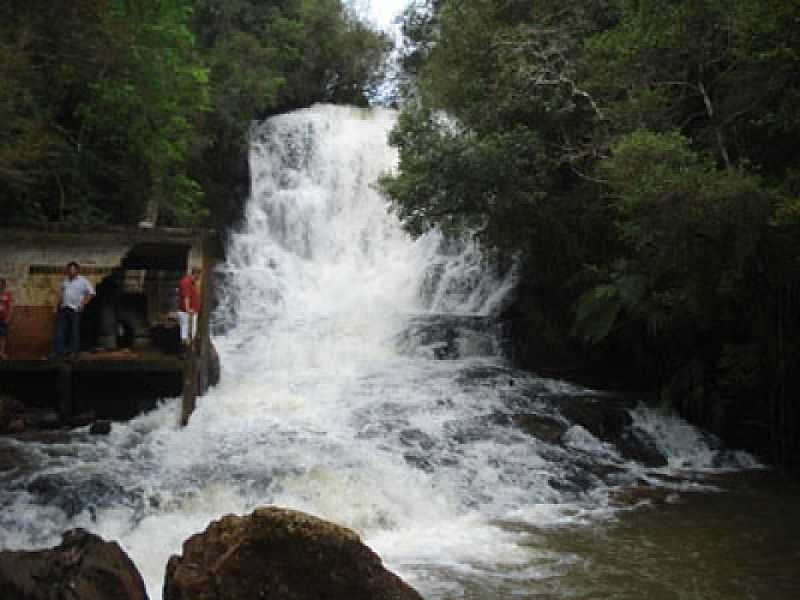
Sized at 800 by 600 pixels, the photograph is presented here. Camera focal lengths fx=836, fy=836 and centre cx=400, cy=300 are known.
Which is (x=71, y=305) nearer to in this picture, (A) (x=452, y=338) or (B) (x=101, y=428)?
(B) (x=101, y=428)

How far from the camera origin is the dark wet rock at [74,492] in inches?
342

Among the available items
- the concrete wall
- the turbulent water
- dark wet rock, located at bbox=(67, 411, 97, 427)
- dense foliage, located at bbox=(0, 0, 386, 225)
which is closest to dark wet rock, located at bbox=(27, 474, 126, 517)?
the turbulent water

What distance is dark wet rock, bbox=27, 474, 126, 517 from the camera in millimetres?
8688

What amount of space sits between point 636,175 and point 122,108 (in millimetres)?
9355

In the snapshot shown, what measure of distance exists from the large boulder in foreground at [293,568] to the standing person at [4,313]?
25.7 ft

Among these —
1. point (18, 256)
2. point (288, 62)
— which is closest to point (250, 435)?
point (18, 256)

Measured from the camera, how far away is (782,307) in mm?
11656

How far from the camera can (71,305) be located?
39.6 ft

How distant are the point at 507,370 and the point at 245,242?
965 centimetres

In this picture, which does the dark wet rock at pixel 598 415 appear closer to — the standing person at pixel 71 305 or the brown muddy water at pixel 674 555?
the brown muddy water at pixel 674 555

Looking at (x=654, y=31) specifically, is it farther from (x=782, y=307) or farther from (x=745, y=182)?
(x=782, y=307)

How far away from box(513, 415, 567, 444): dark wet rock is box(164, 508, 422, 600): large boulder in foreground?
6.72 m

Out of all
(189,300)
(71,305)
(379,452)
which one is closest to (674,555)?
(379,452)

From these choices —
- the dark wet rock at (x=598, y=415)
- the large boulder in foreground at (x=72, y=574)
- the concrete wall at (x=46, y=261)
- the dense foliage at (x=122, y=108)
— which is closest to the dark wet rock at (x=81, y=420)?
the concrete wall at (x=46, y=261)
